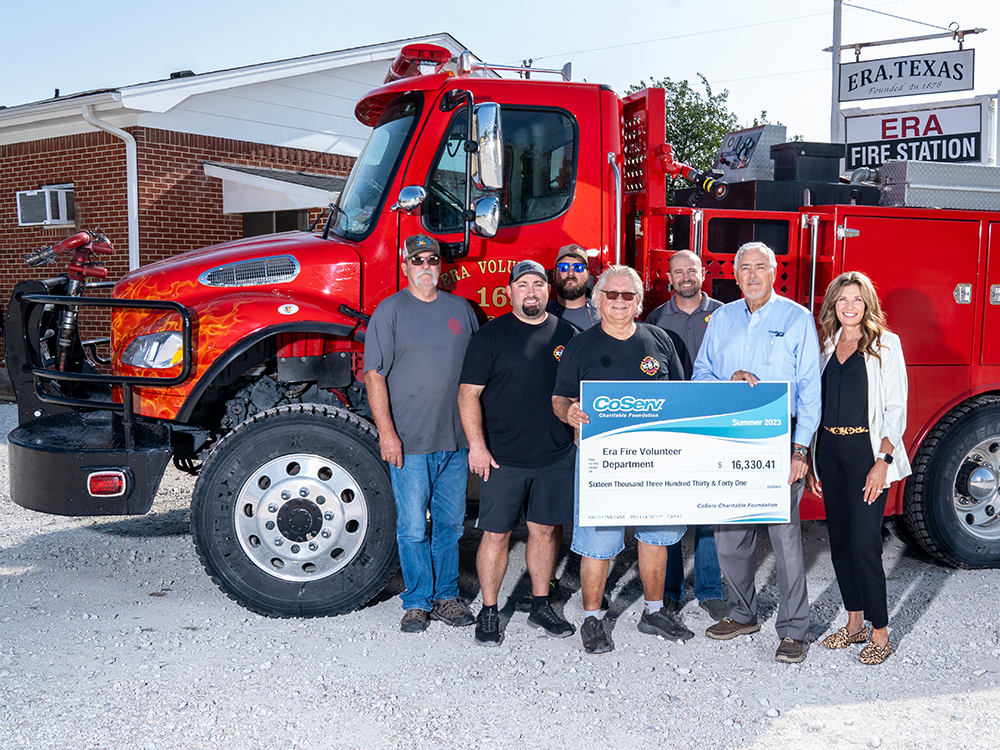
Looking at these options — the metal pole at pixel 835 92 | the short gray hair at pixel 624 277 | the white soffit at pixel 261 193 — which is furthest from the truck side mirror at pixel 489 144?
the metal pole at pixel 835 92

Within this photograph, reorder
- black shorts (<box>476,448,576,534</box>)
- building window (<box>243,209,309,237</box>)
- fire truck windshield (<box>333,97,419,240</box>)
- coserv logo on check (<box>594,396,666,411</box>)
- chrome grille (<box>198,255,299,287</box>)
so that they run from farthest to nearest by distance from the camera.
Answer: building window (<box>243,209,309,237</box>) < fire truck windshield (<box>333,97,419,240</box>) < chrome grille (<box>198,255,299,287</box>) < black shorts (<box>476,448,576,534</box>) < coserv logo on check (<box>594,396,666,411</box>)

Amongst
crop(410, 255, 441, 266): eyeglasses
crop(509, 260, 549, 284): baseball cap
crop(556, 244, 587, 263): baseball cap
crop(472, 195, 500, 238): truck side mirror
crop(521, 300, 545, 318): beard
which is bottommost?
crop(521, 300, 545, 318): beard

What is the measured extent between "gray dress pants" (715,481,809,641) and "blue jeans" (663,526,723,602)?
1.30 feet

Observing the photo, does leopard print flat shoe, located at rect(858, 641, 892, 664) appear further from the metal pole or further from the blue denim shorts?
the metal pole

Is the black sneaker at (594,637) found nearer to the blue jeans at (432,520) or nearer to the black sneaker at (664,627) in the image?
the black sneaker at (664,627)

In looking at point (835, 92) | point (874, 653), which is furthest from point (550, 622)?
point (835, 92)

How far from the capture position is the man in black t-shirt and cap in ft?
14.3

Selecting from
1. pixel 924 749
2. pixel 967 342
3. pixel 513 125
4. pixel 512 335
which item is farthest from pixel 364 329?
pixel 967 342

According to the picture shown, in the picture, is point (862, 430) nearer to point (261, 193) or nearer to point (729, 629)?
point (729, 629)

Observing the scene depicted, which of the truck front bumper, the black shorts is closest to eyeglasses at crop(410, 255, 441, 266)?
the black shorts

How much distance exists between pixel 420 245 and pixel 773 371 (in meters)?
1.82

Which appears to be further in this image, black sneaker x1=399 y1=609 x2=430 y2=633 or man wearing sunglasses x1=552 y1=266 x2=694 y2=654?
black sneaker x1=399 y1=609 x2=430 y2=633

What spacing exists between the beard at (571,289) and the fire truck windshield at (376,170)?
109cm

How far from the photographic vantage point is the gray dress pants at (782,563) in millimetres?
4305
